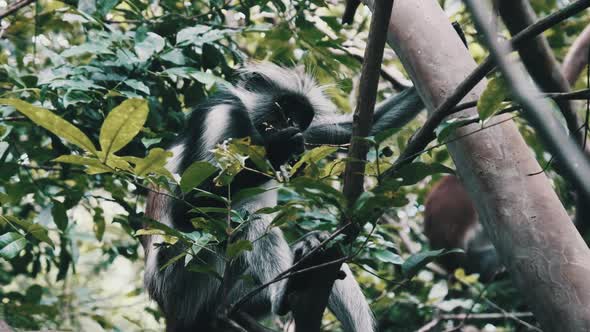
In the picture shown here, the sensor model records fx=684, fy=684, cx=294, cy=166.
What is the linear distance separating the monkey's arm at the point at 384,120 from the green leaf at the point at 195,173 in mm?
2713

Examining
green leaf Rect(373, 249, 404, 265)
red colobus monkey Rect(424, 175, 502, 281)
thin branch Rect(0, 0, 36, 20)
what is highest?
thin branch Rect(0, 0, 36, 20)

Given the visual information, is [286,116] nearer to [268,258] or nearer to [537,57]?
[268,258]

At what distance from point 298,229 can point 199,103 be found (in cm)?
104

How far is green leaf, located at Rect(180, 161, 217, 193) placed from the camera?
2.09 m

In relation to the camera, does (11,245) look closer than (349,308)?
Yes

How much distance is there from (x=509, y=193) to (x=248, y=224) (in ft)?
5.17

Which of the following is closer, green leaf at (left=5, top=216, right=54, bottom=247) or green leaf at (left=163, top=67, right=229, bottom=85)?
green leaf at (left=5, top=216, right=54, bottom=247)

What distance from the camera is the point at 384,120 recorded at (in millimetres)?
4785

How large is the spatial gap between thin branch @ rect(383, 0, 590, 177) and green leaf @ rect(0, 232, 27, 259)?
159cm

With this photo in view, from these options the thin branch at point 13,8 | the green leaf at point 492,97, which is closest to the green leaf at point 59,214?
the thin branch at point 13,8

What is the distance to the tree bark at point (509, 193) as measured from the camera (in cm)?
252

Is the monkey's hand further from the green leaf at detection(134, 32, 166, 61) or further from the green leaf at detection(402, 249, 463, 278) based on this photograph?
the green leaf at detection(402, 249, 463, 278)

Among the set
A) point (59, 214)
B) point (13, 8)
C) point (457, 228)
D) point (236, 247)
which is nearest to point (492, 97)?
point (236, 247)

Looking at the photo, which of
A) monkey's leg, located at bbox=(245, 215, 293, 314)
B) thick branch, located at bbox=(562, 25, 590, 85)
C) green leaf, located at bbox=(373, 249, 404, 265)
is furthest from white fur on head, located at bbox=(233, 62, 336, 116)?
green leaf, located at bbox=(373, 249, 404, 265)
